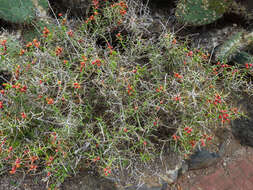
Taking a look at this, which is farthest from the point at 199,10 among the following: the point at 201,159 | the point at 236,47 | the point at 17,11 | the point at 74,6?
the point at 17,11

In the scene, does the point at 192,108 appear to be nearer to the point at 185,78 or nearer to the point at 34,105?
the point at 185,78

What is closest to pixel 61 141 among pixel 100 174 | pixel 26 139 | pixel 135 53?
pixel 26 139

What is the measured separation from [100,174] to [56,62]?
109 centimetres

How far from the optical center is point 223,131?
288cm

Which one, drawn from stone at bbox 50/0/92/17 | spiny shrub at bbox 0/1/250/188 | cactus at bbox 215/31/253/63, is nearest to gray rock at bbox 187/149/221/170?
spiny shrub at bbox 0/1/250/188

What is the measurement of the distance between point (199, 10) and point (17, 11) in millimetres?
2105

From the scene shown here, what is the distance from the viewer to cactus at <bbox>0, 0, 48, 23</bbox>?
2.58 m

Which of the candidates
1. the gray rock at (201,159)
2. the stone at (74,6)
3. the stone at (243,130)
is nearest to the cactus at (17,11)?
the stone at (74,6)

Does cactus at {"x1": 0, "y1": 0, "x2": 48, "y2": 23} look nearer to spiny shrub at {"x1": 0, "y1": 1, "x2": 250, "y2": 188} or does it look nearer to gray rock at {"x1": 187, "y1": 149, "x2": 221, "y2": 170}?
spiny shrub at {"x1": 0, "y1": 1, "x2": 250, "y2": 188}

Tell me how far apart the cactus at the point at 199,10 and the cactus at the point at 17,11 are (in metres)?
1.72

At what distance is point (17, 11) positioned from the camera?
8.54 ft

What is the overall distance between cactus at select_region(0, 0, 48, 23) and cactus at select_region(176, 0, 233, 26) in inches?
67.6

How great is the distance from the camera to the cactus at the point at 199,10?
9.61 ft

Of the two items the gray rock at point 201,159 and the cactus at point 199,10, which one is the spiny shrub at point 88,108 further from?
the cactus at point 199,10
